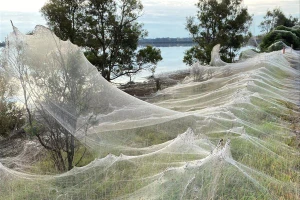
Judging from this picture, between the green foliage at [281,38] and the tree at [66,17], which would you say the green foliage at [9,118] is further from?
the green foliage at [281,38]

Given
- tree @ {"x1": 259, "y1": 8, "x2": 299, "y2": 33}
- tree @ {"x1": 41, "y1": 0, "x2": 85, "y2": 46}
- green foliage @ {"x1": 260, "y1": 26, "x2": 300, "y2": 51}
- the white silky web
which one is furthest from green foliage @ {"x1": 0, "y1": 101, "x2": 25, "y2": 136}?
tree @ {"x1": 259, "y1": 8, "x2": 299, "y2": 33}

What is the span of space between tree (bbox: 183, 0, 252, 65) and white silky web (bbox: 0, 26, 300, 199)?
12430mm

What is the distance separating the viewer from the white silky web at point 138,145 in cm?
364

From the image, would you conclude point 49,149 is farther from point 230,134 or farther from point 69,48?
point 230,134

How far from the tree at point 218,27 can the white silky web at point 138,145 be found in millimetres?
12430

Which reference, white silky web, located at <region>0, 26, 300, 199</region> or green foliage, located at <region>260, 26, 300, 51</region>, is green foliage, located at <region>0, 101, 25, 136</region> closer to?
white silky web, located at <region>0, 26, 300, 199</region>

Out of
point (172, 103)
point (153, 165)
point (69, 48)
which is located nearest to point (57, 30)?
point (172, 103)

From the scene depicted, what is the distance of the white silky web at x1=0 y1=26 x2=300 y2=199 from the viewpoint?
3645 mm

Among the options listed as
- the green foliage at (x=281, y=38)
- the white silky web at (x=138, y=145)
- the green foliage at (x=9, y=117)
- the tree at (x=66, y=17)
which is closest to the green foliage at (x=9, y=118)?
the green foliage at (x=9, y=117)

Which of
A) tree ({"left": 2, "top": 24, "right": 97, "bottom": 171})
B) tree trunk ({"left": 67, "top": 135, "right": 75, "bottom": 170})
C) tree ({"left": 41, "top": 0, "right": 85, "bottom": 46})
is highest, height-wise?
tree ({"left": 41, "top": 0, "right": 85, "bottom": 46})

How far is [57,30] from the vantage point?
14.9 m

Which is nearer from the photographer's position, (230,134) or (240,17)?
(230,134)

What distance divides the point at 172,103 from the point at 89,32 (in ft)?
27.1

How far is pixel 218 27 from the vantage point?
1933 centimetres
